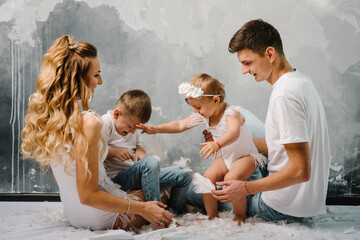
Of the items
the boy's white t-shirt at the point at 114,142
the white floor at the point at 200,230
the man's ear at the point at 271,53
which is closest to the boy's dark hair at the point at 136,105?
the boy's white t-shirt at the point at 114,142

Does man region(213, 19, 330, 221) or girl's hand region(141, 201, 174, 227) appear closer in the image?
man region(213, 19, 330, 221)

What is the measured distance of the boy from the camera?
2092 mm

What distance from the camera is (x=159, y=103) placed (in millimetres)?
3639

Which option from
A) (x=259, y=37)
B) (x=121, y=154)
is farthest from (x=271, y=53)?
(x=121, y=154)

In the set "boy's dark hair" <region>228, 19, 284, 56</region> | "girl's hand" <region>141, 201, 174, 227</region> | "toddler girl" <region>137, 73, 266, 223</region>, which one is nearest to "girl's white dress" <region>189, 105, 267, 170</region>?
"toddler girl" <region>137, 73, 266, 223</region>

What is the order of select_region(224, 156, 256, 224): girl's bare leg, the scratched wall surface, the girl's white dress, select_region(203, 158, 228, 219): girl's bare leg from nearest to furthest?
select_region(224, 156, 256, 224): girl's bare leg → select_region(203, 158, 228, 219): girl's bare leg → the girl's white dress → the scratched wall surface

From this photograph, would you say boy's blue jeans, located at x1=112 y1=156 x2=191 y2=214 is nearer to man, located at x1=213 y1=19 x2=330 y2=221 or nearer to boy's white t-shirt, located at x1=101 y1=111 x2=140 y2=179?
boy's white t-shirt, located at x1=101 y1=111 x2=140 y2=179

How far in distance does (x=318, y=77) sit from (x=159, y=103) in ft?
5.29

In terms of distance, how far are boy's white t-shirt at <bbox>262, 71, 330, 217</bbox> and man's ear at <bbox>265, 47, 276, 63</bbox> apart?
0.51ft

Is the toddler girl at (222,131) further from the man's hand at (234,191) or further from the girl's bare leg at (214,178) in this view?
the man's hand at (234,191)

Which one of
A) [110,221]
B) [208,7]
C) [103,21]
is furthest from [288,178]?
[103,21]

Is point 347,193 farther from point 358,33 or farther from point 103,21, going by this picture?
point 103,21

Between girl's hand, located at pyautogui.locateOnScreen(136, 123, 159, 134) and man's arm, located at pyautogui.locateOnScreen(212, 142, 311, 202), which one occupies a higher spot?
girl's hand, located at pyautogui.locateOnScreen(136, 123, 159, 134)

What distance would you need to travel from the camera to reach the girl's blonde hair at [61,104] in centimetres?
170
